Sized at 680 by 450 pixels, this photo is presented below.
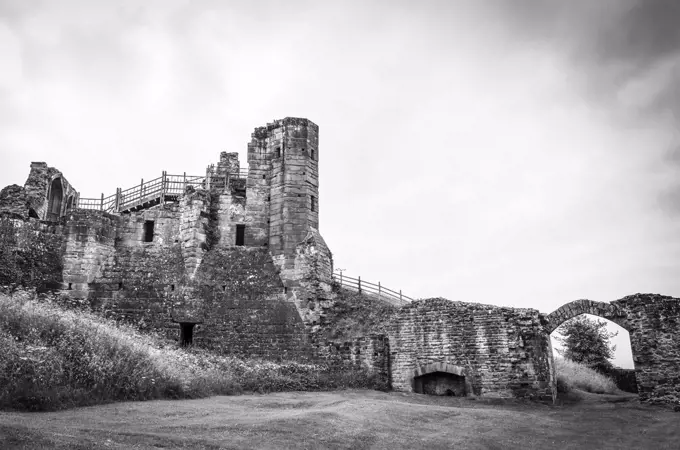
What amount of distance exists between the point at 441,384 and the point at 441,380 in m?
0.13

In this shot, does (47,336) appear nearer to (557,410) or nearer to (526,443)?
(526,443)

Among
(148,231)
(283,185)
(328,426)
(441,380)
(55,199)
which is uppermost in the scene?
(55,199)

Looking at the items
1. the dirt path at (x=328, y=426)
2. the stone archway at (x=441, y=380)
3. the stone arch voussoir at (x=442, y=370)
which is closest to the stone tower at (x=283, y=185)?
the stone arch voussoir at (x=442, y=370)

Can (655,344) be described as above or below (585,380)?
above

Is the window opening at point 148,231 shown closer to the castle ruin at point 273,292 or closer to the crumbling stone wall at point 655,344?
the castle ruin at point 273,292

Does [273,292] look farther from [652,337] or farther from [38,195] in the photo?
[652,337]

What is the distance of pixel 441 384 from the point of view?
61.8 ft

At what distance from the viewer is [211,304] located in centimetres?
2139

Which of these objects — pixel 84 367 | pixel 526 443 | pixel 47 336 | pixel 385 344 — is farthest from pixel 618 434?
pixel 47 336

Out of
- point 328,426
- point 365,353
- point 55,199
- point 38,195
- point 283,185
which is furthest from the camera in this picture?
point 55,199

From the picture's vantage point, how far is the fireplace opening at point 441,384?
18484 mm

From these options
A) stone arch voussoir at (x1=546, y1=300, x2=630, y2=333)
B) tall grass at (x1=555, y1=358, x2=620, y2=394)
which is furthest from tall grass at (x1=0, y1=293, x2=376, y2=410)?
tall grass at (x1=555, y1=358, x2=620, y2=394)

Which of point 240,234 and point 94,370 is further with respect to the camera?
point 240,234

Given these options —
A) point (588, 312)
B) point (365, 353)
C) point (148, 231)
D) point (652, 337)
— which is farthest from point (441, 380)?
point (148, 231)
